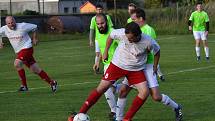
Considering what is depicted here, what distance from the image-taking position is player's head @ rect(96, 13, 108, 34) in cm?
1141

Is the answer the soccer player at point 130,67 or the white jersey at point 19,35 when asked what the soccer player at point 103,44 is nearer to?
the soccer player at point 130,67

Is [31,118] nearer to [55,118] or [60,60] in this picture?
[55,118]

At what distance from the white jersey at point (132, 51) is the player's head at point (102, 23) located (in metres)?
1.19

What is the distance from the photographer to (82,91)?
15.7 meters

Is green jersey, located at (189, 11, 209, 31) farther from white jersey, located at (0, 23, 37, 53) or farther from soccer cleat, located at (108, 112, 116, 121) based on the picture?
soccer cleat, located at (108, 112, 116, 121)

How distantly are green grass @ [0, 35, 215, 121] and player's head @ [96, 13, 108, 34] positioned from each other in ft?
5.11

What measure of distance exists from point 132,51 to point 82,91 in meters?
5.93

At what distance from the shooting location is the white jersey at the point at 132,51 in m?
9.92

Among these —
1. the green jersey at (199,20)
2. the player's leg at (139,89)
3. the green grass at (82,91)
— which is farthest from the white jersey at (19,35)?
the green jersey at (199,20)

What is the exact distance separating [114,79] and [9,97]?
211 inches

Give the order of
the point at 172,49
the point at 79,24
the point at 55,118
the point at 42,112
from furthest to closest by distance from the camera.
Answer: the point at 79,24, the point at 172,49, the point at 42,112, the point at 55,118

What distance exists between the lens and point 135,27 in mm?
9594

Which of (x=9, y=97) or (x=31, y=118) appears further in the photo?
(x=9, y=97)

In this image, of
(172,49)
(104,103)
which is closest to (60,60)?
(172,49)
